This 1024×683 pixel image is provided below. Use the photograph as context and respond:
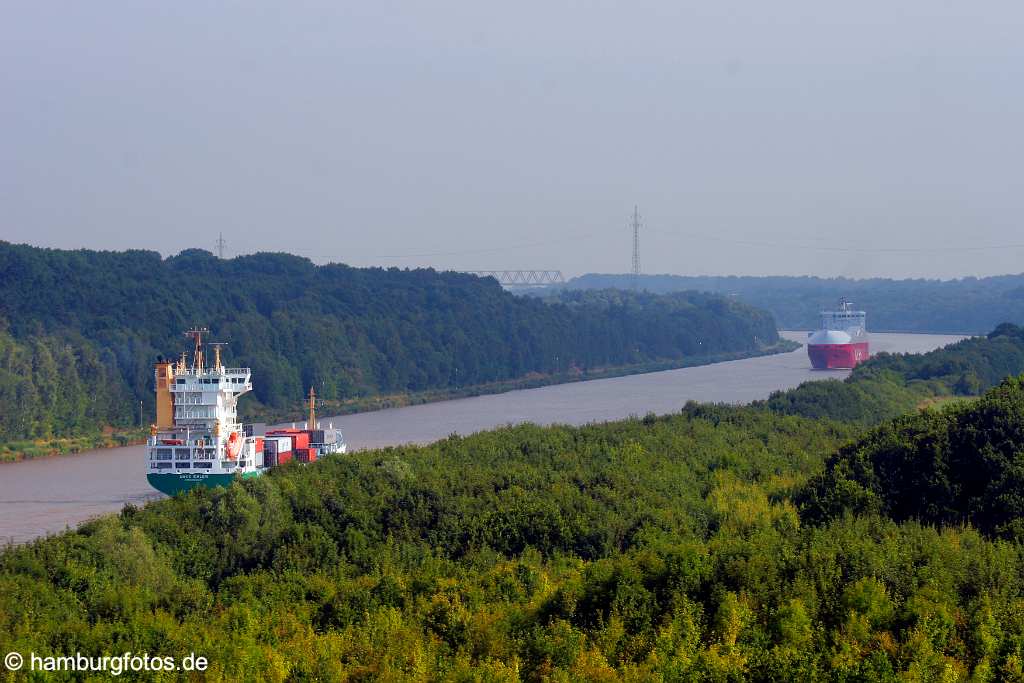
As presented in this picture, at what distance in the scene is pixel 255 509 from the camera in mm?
21328

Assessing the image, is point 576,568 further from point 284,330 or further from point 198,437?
point 284,330

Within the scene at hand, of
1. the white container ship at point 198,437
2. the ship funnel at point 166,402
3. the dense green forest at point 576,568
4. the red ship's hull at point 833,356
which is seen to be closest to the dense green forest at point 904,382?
the red ship's hull at point 833,356

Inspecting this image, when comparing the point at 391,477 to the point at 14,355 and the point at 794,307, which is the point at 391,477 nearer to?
the point at 14,355

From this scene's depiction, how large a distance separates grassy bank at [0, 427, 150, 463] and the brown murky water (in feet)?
2.69

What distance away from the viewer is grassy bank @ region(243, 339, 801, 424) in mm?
59406

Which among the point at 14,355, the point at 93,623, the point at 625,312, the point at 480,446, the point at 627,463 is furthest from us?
the point at 625,312

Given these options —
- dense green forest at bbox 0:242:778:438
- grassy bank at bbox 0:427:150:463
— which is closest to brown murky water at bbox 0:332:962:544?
grassy bank at bbox 0:427:150:463

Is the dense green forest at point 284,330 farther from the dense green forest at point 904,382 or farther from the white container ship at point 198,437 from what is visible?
the dense green forest at point 904,382

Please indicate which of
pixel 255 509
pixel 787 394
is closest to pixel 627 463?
pixel 255 509

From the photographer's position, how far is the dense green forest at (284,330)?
54.0 meters

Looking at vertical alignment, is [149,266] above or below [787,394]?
above

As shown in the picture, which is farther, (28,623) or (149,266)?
(149,266)

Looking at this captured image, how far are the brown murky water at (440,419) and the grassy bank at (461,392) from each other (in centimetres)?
121

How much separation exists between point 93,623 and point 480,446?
14.9 m
